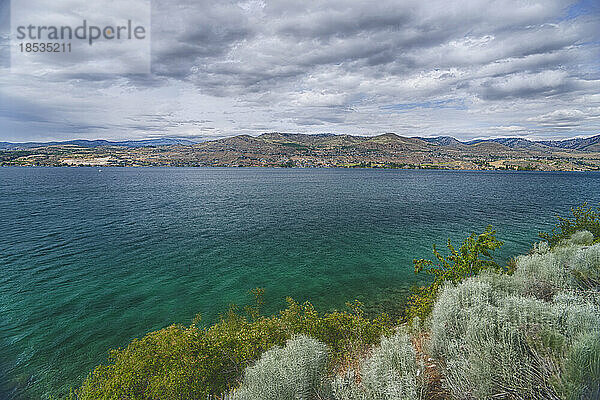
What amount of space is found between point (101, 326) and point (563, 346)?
34.1 m

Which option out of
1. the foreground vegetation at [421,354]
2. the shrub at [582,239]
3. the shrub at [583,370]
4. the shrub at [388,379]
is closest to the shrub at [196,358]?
the foreground vegetation at [421,354]

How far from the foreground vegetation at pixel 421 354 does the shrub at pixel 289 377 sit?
43 mm

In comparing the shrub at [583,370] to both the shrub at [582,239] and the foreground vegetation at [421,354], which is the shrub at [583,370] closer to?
the foreground vegetation at [421,354]

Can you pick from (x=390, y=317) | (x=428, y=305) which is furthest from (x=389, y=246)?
(x=428, y=305)

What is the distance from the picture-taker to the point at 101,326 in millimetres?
28031

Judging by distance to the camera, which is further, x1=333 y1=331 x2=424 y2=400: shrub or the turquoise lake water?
the turquoise lake water

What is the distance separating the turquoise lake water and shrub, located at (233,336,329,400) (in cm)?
1816

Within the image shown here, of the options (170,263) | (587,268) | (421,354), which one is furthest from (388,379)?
(170,263)

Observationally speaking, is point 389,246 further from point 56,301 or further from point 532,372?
point 56,301

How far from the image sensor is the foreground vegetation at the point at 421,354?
10.0 meters

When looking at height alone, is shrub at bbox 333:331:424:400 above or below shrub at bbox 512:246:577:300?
below

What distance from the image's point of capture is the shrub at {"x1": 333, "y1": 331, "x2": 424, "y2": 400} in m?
9.70

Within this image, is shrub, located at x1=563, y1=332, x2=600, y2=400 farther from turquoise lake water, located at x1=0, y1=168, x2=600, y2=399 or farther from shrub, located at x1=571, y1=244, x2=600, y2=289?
turquoise lake water, located at x1=0, y1=168, x2=600, y2=399

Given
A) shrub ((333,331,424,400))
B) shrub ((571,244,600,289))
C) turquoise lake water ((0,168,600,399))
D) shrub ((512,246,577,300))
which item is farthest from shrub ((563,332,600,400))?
turquoise lake water ((0,168,600,399))
